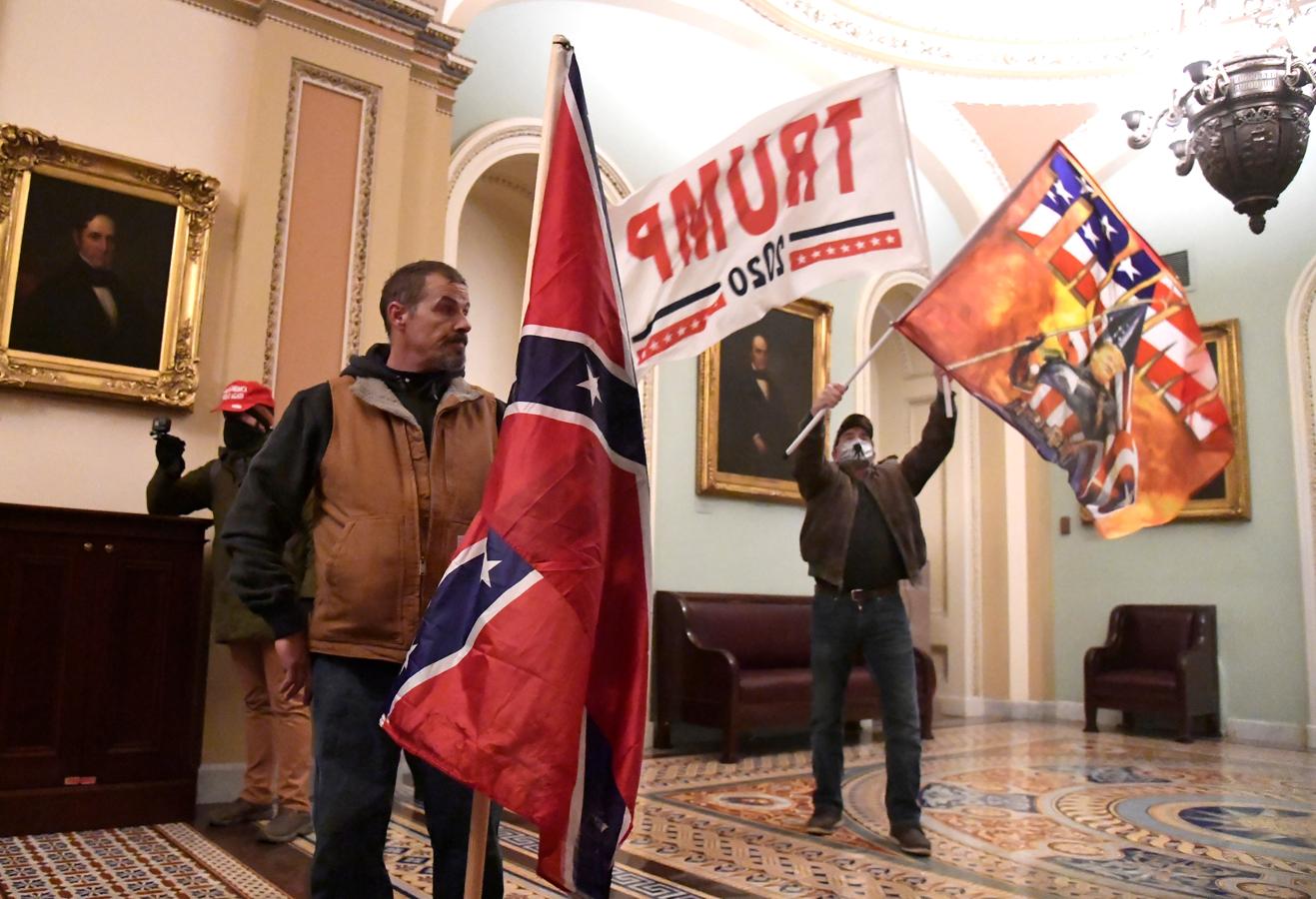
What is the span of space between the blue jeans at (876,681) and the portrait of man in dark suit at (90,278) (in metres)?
3.19

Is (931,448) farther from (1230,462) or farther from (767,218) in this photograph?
(1230,462)

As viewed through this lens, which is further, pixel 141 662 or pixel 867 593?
pixel 141 662

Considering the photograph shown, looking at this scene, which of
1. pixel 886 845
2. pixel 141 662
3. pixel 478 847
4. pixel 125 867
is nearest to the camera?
pixel 478 847

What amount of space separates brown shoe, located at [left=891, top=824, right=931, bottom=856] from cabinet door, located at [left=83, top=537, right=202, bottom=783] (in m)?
2.83

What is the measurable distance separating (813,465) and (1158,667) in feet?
18.3

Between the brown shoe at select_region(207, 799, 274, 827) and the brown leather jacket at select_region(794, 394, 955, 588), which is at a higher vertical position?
the brown leather jacket at select_region(794, 394, 955, 588)

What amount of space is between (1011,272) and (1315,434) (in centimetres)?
586

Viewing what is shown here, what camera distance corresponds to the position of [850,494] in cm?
396

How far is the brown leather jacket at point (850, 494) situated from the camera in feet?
12.7

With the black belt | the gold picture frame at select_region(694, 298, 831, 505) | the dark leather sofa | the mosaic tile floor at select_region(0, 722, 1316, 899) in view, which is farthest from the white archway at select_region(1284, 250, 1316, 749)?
the black belt

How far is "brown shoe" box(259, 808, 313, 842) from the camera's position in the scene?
368 cm

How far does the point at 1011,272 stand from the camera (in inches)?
130

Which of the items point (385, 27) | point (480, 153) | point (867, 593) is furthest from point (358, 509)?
point (480, 153)

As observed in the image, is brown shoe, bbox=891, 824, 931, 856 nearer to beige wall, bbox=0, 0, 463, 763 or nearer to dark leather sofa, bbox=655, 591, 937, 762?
dark leather sofa, bbox=655, 591, 937, 762
